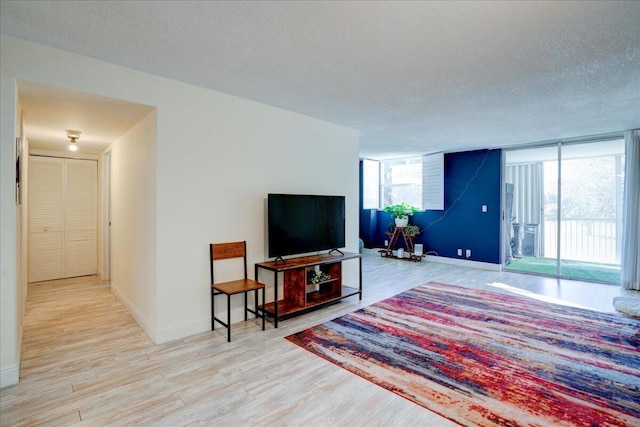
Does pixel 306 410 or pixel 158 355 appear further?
pixel 158 355

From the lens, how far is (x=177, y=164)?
2945mm

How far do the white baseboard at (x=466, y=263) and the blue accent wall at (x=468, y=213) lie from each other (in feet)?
0.21

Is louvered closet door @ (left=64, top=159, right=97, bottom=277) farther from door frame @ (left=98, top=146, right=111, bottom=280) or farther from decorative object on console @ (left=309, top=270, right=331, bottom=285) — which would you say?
decorative object on console @ (left=309, top=270, right=331, bottom=285)

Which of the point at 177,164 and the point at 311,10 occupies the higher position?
the point at 311,10

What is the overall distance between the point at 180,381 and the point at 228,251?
4.16 ft

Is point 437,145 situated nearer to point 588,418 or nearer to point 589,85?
point 589,85

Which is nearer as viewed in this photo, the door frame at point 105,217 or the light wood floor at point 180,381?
the light wood floor at point 180,381

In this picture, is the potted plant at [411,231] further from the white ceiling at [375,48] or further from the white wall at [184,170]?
the white wall at [184,170]

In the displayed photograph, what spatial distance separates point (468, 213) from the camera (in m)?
6.48

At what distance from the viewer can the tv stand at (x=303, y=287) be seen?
3298mm

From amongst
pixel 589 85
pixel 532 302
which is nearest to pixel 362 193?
pixel 532 302

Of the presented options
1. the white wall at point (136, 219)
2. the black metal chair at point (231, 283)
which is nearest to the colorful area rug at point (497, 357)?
the black metal chair at point (231, 283)

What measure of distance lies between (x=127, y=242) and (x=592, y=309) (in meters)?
5.49

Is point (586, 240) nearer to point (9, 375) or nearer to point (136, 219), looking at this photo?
point (136, 219)
